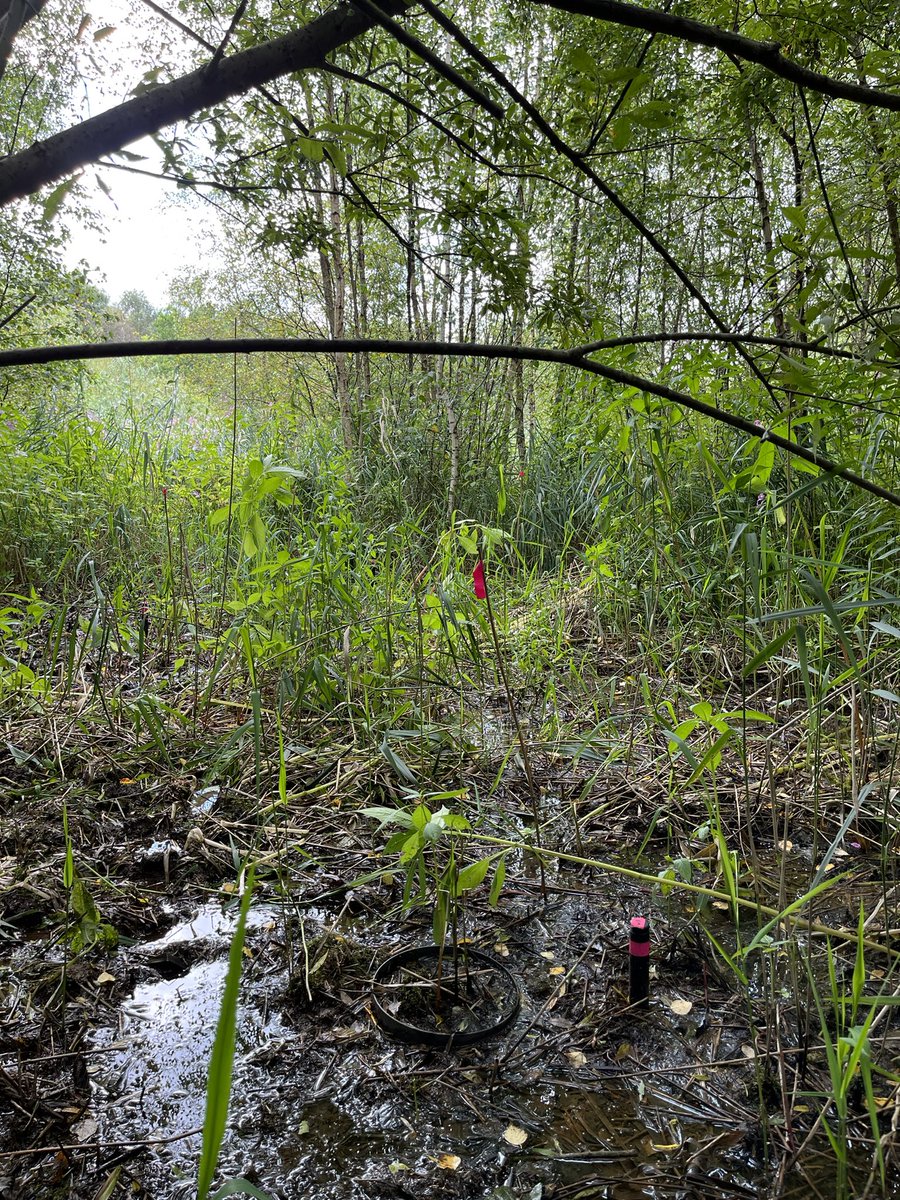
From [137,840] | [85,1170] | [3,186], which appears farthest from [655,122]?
[137,840]

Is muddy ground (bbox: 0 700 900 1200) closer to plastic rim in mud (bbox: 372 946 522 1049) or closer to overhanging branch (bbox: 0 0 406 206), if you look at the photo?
plastic rim in mud (bbox: 372 946 522 1049)

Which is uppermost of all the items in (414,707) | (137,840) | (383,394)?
(383,394)

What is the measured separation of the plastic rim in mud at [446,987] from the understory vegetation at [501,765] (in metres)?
0.02

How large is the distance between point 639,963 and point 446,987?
364 mm

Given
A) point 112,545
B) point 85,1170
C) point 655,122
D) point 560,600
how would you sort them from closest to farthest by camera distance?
point 655,122, point 85,1170, point 560,600, point 112,545

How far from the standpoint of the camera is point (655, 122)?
0.92 metres

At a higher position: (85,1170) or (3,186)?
(3,186)

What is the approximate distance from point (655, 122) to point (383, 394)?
4096mm

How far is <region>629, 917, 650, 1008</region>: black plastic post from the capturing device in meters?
1.31

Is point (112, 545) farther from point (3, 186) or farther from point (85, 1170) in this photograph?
point (85, 1170)

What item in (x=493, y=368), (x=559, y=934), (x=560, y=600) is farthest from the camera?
(x=493, y=368)

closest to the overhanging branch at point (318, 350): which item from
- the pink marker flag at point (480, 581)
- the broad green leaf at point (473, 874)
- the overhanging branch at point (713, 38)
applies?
the overhanging branch at point (713, 38)

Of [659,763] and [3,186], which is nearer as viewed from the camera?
[3,186]

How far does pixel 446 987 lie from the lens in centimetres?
138
